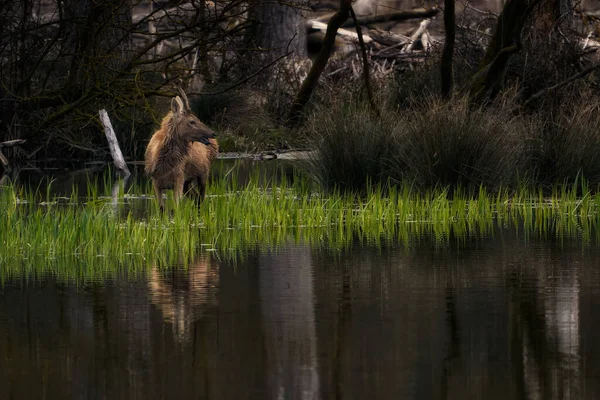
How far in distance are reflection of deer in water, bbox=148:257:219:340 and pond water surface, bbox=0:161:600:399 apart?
1 centimetres

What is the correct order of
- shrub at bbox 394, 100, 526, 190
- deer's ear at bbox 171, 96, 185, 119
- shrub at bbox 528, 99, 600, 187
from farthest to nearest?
shrub at bbox 528, 99, 600, 187 → shrub at bbox 394, 100, 526, 190 → deer's ear at bbox 171, 96, 185, 119

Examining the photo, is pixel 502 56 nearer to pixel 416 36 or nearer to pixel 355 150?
pixel 355 150

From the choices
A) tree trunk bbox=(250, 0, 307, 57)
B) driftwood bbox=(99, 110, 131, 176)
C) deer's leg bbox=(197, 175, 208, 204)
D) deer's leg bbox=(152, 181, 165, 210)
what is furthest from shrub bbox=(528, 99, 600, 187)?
tree trunk bbox=(250, 0, 307, 57)

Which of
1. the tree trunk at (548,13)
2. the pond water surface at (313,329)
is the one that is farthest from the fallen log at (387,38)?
the pond water surface at (313,329)

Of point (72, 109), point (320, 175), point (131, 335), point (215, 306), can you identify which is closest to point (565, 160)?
point (320, 175)

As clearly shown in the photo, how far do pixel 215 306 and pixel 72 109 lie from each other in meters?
11.2

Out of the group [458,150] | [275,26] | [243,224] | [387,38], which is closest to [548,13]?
[458,150]

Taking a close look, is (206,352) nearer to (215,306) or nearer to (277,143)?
(215,306)

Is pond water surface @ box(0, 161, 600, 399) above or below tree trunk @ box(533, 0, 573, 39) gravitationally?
below

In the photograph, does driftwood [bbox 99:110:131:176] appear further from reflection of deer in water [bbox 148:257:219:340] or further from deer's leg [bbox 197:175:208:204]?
reflection of deer in water [bbox 148:257:219:340]

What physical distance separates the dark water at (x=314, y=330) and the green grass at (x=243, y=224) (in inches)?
28.8

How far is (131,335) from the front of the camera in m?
6.16

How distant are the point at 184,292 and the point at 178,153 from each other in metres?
5.65

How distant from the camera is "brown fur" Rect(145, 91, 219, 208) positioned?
42.8 feet
